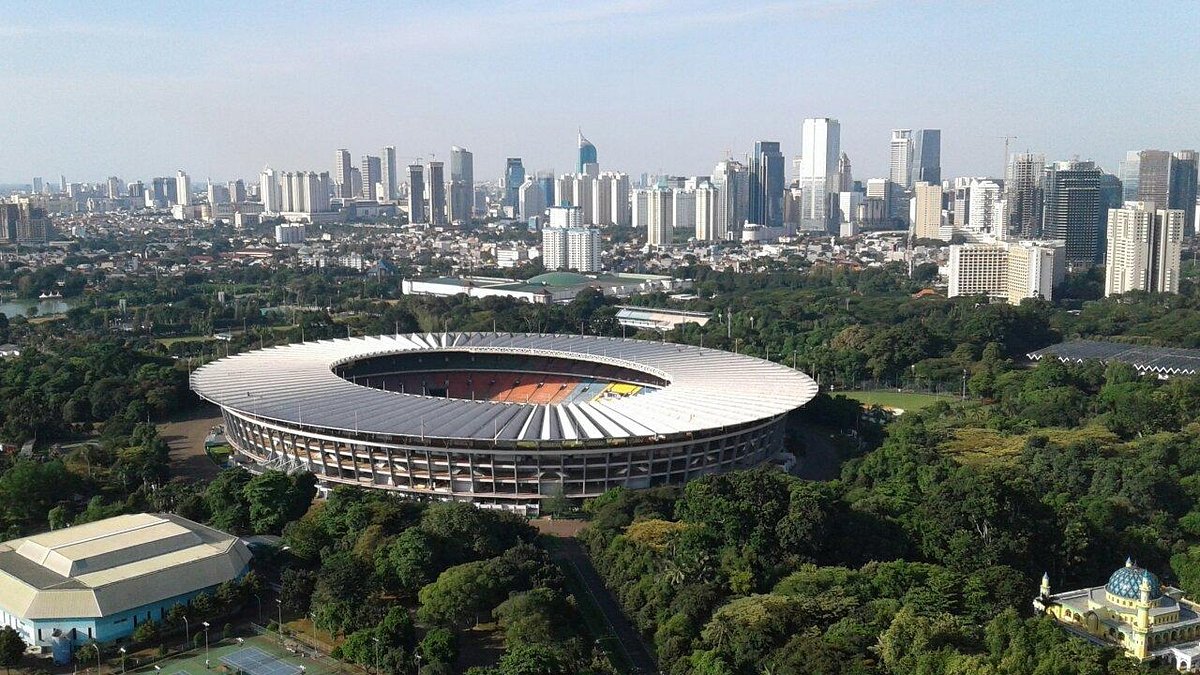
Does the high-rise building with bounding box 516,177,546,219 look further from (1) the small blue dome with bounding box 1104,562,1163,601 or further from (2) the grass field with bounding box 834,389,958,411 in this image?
(1) the small blue dome with bounding box 1104,562,1163,601

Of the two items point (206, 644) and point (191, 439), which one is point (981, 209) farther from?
point (206, 644)

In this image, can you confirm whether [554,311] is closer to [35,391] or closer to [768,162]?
[35,391]

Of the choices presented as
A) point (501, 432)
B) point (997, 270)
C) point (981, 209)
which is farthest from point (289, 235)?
point (501, 432)

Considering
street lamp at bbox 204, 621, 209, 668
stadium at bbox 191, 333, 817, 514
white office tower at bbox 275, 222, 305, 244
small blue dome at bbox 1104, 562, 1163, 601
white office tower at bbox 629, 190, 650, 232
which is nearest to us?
small blue dome at bbox 1104, 562, 1163, 601

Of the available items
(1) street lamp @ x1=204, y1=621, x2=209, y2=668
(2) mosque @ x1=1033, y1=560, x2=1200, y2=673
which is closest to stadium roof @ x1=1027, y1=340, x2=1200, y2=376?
(2) mosque @ x1=1033, y1=560, x2=1200, y2=673

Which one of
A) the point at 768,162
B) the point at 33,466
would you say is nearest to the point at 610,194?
the point at 768,162

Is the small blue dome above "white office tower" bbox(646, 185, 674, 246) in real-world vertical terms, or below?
below

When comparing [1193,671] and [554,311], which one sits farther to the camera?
[554,311]
